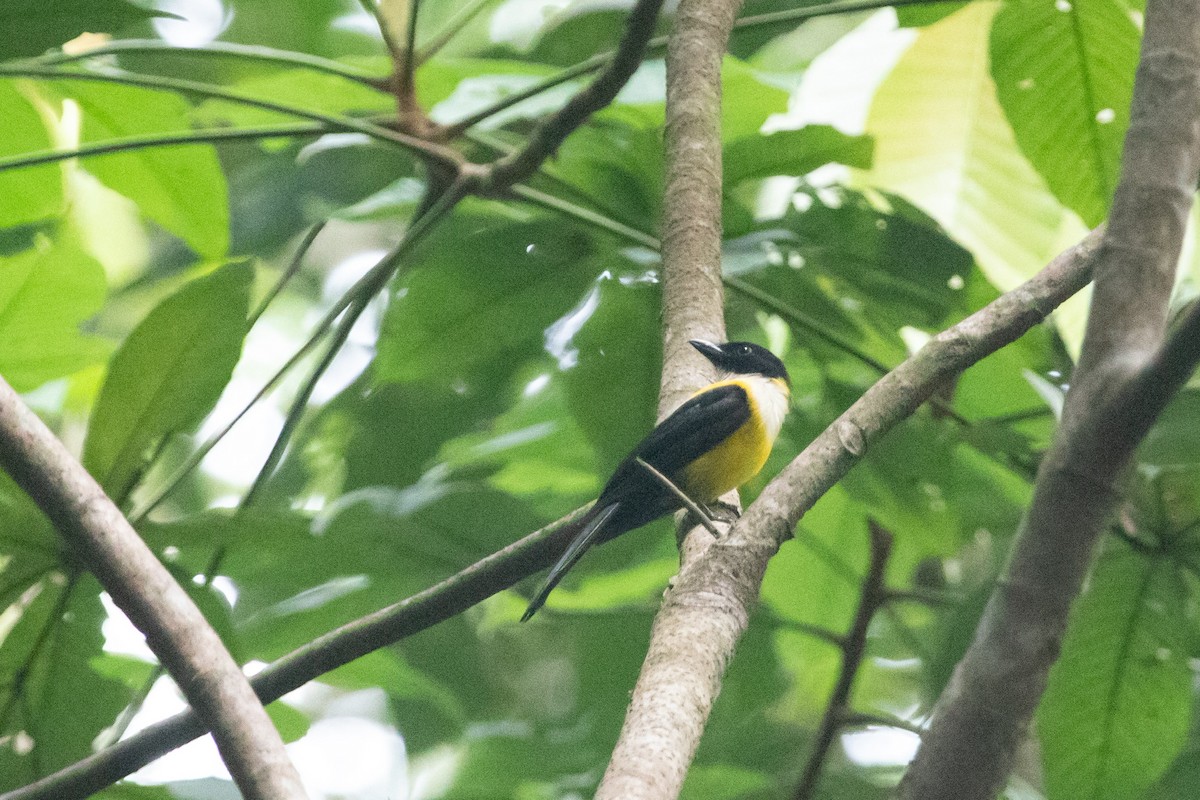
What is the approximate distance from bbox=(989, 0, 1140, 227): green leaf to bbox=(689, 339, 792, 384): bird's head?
706mm

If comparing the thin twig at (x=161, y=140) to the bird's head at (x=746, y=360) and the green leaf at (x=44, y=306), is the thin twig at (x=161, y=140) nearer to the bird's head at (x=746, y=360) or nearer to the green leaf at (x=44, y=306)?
the green leaf at (x=44, y=306)

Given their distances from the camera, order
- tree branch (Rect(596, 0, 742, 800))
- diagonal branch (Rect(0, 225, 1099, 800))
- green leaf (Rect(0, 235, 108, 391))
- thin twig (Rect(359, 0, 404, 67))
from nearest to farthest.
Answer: tree branch (Rect(596, 0, 742, 800))
diagonal branch (Rect(0, 225, 1099, 800))
green leaf (Rect(0, 235, 108, 391))
thin twig (Rect(359, 0, 404, 67))

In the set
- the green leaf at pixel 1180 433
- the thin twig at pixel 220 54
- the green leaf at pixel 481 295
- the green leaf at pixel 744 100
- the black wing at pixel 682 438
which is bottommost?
the green leaf at pixel 1180 433

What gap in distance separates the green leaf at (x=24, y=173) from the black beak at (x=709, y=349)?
1360 mm

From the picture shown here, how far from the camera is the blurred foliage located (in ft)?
7.03

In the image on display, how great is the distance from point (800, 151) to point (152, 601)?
1.53 metres

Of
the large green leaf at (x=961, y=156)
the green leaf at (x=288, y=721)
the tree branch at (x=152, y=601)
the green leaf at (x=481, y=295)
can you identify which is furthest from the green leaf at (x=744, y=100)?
the tree branch at (x=152, y=601)

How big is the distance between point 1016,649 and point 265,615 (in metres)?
1.94

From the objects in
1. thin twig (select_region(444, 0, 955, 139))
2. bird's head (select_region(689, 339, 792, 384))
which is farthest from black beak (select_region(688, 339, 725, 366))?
thin twig (select_region(444, 0, 955, 139))

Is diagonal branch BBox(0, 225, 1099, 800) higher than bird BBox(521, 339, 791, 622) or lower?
lower

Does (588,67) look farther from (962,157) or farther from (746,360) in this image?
(962,157)

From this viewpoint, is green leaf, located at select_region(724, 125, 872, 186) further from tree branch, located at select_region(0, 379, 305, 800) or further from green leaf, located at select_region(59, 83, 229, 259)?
tree branch, located at select_region(0, 379, 305, 800)

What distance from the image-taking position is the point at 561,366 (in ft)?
8.95

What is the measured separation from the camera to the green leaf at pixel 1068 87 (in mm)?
2307
